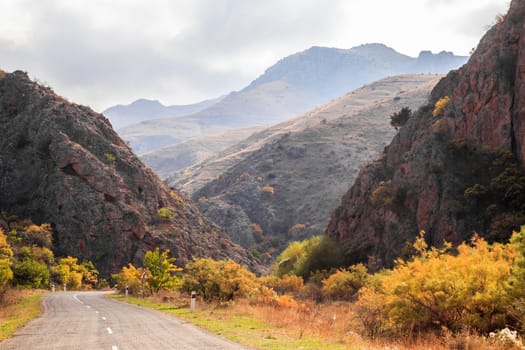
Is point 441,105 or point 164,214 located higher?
point 441,105

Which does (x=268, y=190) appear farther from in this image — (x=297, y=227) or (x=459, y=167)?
(x=459, y=167)

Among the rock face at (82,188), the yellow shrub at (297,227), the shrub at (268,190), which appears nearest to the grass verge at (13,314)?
the rock face at (82,188)

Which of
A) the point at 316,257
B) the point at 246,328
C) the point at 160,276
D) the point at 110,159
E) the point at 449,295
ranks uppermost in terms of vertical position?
the point at 110,159

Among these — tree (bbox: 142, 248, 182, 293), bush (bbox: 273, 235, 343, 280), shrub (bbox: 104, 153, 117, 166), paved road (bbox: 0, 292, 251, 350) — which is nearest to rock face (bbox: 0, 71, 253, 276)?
shrub (bbox: 104, 153, 117, 166)

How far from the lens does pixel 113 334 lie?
1669 centimetres

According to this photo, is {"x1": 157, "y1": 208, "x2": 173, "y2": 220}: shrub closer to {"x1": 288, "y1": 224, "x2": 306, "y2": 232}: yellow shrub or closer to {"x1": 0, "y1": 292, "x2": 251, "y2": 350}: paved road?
{"x1": 288, "y1": 224, "x2": 306, "y2": 232}: yellow shrub

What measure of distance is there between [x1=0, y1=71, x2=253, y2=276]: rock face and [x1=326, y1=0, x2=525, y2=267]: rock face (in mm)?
33345

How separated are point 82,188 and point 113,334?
208ft

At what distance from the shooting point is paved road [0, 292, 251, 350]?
1406 centimetres

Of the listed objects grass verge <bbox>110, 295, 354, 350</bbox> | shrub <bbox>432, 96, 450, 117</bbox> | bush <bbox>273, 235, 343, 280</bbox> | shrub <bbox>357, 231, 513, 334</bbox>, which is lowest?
bush <bbox>273, 235, 343, 280</bbox>

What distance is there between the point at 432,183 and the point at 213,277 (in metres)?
31.6

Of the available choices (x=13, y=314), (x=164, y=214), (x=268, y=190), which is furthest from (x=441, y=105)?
(x=268, y=190)

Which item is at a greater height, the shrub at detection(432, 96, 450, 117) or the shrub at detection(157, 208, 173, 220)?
the shrub at detection(432, 96, 450, 117)

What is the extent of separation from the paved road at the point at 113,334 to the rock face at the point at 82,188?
51334 mm
